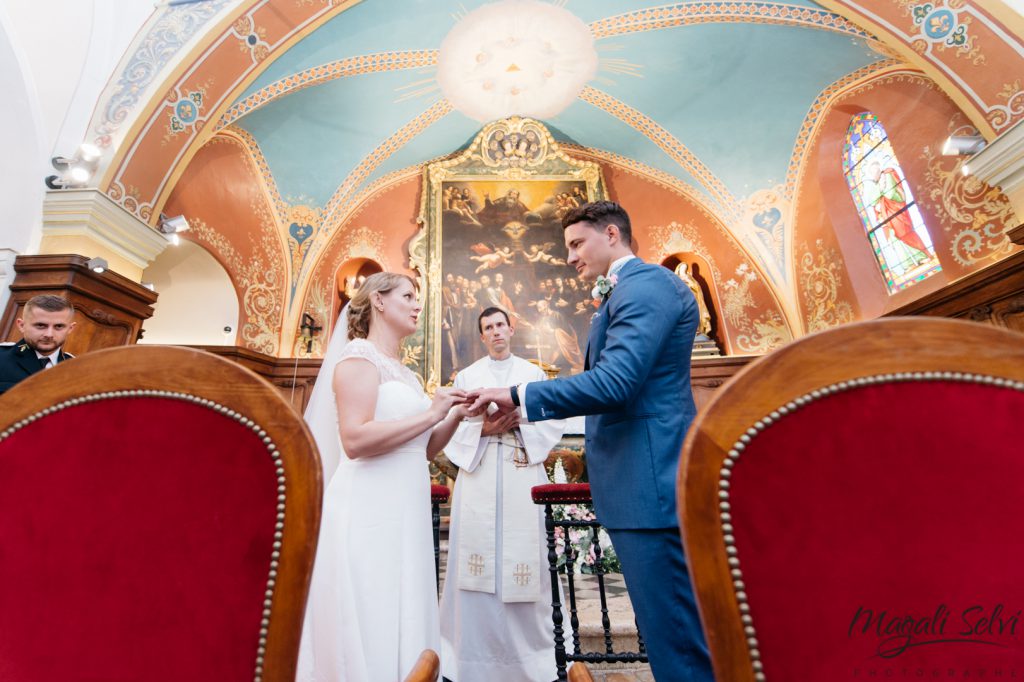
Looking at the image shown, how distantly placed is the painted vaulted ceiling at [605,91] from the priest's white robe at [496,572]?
18.4 feet

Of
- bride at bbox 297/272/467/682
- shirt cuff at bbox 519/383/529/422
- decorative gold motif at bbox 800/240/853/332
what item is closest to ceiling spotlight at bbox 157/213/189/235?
bride at bbox 297/272/467/682

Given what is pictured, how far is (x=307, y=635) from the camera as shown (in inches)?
59.4

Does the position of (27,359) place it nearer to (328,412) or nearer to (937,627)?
(328,412)

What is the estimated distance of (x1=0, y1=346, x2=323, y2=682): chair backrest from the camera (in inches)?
24.3

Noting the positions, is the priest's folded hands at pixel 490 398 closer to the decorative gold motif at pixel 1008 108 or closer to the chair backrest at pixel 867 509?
the chair backrest at pixel 867 509

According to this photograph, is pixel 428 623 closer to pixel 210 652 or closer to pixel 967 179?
pixel 210 652

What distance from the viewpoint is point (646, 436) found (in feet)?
4.89

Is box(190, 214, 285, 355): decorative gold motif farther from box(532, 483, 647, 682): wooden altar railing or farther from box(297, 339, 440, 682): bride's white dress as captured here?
box(297, 339, 440, 682): bride's white dress

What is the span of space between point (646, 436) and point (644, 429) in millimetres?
21

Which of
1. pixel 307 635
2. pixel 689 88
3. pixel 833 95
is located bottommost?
pixel 307 635

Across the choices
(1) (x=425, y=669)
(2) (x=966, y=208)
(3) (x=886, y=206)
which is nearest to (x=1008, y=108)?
(2) (x=966, y=208)

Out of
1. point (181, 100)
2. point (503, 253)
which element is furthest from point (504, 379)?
point (503, 253)

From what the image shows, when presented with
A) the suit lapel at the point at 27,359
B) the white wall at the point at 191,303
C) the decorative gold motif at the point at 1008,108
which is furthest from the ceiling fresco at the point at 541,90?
the suit lapel at the point at 27,359

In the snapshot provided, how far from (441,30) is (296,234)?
12.1 ft
